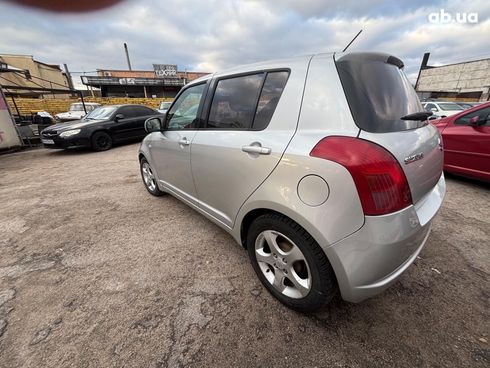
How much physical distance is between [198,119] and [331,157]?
154cm

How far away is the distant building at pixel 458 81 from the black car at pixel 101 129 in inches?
1287

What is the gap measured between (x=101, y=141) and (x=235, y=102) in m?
7.77

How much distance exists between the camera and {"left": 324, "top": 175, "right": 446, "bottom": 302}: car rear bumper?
1.17 metres

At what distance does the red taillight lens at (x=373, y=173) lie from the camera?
113cm

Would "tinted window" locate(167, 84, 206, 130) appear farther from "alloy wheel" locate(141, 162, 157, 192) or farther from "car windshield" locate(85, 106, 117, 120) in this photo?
"car windshield" locate(85, 106, 117, 120)

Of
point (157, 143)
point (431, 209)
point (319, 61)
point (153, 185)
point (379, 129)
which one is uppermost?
point (319, 61)

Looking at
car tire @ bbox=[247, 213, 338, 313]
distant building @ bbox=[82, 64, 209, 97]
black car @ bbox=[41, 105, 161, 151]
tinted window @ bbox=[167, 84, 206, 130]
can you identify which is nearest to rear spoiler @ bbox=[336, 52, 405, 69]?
car tire @ bbox=[247, 213, 338, 313]

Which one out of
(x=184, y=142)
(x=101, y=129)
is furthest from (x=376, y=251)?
(x=101, y=129)

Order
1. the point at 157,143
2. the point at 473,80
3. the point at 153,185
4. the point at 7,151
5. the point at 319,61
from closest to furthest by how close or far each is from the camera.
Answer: the point at 319,61, the point at 157,143, the point at 153,185, the point at 7,151, the point at 473,80

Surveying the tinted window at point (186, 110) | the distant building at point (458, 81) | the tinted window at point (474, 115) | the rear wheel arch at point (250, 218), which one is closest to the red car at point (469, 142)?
the tinted window at point (474, 115)

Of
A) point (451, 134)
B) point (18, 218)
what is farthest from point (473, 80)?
point (18, 218)

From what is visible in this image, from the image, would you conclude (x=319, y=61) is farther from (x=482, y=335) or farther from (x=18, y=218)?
(x=18, y=218)

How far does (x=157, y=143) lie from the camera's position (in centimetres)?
298

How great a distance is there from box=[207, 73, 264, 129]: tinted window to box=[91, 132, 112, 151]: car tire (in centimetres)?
730
